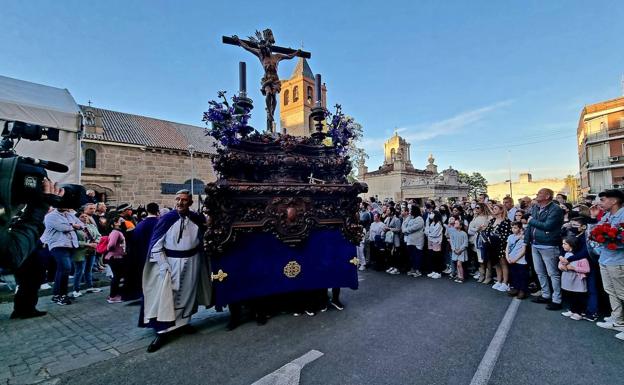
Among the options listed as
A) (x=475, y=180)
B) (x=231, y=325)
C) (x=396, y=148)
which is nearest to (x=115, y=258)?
(x=231, y=325)

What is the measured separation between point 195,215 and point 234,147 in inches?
44.9

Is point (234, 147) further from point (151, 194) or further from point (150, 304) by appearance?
point (151, 194)

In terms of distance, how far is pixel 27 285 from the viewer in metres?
4.62

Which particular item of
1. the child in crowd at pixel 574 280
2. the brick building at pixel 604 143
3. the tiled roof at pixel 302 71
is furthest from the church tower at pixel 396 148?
the child in crowd at pixel 574 280

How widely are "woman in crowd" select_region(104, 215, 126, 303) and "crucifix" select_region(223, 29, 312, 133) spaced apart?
4.04m

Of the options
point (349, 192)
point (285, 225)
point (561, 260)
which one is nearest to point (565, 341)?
point (561, 260)

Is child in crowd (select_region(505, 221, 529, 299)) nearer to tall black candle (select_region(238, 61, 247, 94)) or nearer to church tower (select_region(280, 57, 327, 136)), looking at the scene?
tall black candle (select_region(238, 61, 247, 94))

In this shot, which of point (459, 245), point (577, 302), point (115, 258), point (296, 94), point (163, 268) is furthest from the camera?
point (296, 94)

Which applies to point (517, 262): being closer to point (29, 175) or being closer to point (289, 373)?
point (289, 373)

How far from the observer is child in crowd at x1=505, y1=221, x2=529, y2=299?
5.29 m

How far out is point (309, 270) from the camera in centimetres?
428

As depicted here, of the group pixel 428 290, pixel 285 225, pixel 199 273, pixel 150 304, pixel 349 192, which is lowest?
pixel 428 290

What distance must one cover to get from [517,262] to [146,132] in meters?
27.3

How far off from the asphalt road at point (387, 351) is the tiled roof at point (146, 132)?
2129 cm
